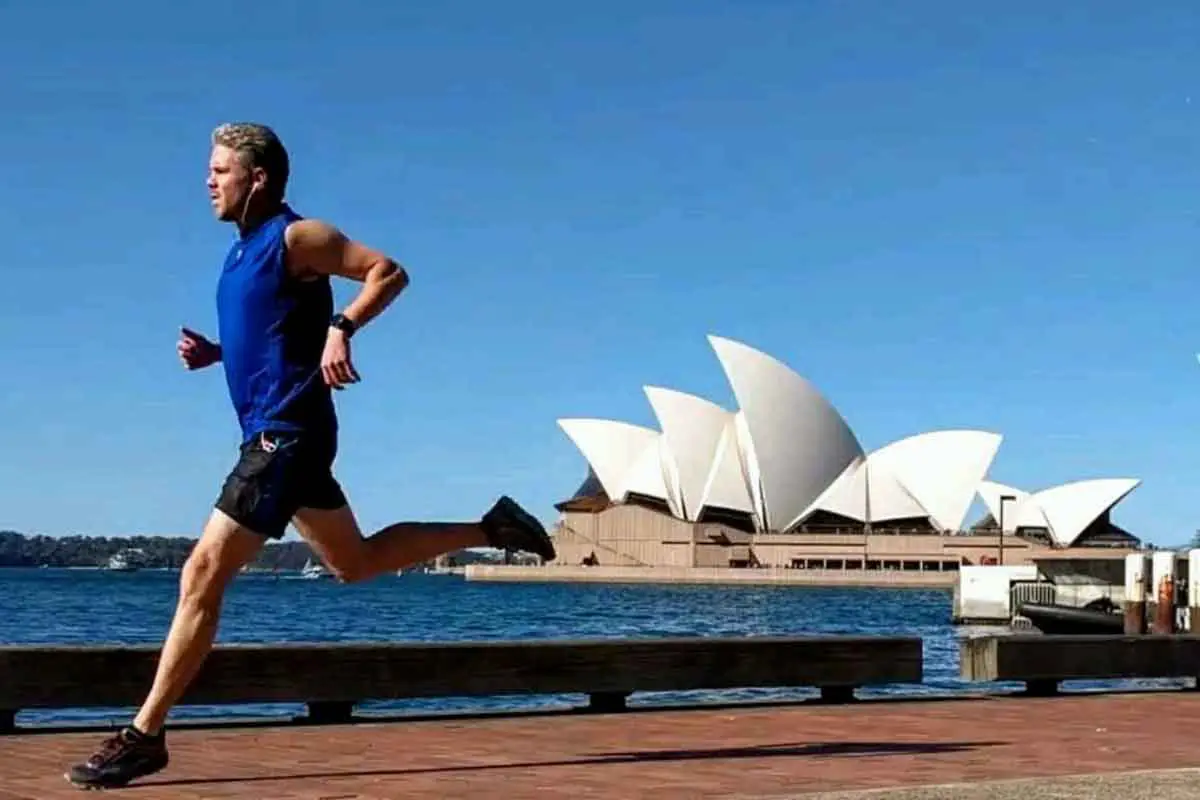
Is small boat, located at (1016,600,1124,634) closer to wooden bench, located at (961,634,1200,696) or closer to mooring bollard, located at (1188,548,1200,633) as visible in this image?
mooring bollard, located at (1188,548,1200,633)

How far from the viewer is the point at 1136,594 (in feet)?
112

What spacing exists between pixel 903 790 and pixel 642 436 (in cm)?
8466

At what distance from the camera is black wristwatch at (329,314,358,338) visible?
4.55 metres

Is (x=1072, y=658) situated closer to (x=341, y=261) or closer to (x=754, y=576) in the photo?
(x=341, y=261)

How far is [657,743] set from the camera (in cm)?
680

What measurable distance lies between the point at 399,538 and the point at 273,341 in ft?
2.47

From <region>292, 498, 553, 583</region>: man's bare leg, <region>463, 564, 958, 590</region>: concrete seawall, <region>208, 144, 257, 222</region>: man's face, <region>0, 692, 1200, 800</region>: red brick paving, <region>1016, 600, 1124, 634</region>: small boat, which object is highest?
<region>463, 564, 958, 590</region>: concrete seawall

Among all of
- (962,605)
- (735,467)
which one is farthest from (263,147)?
(735,467)

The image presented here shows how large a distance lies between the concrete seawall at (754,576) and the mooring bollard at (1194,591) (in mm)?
60215

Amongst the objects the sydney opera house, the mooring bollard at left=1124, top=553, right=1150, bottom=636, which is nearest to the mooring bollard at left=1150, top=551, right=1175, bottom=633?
the mooring bollard at left=1124, top=553, right=1150, bottom=636

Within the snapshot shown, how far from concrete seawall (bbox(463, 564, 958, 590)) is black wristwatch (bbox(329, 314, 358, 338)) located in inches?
3505

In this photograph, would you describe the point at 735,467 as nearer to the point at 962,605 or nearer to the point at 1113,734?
the point at 962,605

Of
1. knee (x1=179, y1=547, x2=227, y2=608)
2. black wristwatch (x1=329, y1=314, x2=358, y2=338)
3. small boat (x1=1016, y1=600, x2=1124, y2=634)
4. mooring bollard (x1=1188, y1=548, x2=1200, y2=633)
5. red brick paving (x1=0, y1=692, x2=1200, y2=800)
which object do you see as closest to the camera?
black wristwatch (x1=329, y1=314, x2=358, y2=338)

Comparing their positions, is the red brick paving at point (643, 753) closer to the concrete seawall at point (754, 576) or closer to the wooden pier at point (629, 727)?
the wooden pier at point (629, 727)
